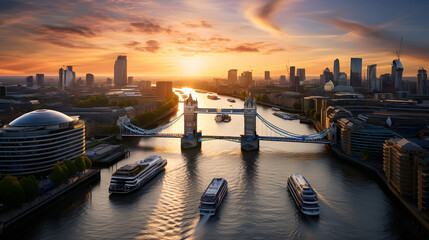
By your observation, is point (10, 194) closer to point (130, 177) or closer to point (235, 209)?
point (130, 177)

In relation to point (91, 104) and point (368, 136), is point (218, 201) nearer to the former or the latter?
point (368, 136)

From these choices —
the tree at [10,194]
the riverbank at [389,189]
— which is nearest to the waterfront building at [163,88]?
the riverbank at [389,189]

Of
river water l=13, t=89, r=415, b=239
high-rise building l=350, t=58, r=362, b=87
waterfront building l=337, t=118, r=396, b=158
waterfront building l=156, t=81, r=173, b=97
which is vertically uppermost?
high-rise building l=350, t=58, r=362, b=87

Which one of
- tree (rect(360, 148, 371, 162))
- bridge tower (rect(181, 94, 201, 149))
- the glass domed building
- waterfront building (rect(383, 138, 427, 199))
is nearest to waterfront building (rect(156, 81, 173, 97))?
bridge tower (rect(181, 94, 201, 149))

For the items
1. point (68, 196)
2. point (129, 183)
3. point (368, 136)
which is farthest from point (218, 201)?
point (368, 136)

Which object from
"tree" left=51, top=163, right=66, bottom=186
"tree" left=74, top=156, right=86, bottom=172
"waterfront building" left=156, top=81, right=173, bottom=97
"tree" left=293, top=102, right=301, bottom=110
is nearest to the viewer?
"tree" left=51, top=163, right=66, bottom=186

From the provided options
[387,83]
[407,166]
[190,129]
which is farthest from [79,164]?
[387,83]

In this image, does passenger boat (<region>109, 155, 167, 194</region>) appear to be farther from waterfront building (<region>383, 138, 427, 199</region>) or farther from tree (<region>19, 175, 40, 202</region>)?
waterfront building (<region>383, 138, 427, 199</region>)
